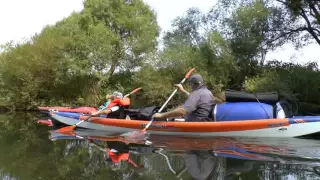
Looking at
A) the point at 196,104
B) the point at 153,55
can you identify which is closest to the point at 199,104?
the point at 196,104

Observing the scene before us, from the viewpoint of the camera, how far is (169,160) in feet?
16.4

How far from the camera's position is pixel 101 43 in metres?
22.4

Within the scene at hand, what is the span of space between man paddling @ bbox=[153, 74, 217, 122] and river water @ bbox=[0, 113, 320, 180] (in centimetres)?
55

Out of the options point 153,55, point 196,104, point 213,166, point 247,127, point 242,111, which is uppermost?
point 153,55

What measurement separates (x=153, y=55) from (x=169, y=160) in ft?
49.6

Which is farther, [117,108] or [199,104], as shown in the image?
[117,108]

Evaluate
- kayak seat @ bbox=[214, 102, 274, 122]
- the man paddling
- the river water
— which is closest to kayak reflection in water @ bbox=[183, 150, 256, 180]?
the river water

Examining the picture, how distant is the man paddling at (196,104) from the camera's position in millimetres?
7184

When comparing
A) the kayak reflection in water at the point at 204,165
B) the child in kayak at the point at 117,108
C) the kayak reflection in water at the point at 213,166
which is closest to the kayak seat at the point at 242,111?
the kayak reflection in water at the point at 204,165

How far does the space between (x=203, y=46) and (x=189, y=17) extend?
2.53 metres

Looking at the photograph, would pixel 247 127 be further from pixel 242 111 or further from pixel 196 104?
pixel 196 104

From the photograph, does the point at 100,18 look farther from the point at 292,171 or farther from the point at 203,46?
the point at 292,171

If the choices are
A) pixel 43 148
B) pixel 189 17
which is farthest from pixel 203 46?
pixel 43 148

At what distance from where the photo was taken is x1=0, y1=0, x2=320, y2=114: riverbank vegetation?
1709cm
